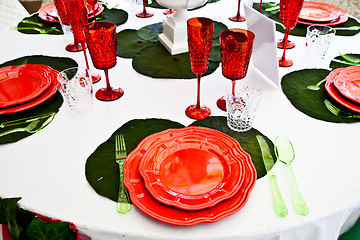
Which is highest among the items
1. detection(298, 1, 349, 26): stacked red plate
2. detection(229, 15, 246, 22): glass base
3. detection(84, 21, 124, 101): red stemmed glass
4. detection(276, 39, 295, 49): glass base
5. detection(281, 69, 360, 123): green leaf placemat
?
detection(84, 21, 124, 101): red stemmed glass

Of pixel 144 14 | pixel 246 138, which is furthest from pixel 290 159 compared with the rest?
pixel 144 14

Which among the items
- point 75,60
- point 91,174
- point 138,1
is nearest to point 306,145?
point 91,174

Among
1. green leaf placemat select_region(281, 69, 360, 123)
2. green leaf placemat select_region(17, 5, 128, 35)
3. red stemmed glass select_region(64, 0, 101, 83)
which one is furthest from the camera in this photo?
green leaf placemat select_region(17, 5, 128, 35)

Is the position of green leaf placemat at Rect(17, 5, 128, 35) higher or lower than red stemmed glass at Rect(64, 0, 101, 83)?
lower

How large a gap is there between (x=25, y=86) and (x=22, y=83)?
0.08 ft

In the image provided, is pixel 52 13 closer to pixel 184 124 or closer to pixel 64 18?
pixel 64 18

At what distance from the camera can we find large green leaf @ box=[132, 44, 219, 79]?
1157mm

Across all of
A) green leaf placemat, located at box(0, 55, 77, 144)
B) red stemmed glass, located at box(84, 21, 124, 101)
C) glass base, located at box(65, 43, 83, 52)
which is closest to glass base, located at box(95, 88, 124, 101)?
red stemmed glass, located at box(84, 21, 124, 101)

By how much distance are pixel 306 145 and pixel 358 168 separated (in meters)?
0.13

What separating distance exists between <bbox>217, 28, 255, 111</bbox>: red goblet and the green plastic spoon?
0.22 metres

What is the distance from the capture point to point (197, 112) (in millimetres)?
957

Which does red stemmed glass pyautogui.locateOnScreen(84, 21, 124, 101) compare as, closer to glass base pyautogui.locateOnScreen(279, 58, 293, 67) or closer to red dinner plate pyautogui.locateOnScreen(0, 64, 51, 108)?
red dinner plate pyautogui.locateOnScreen(0, 64, 51, 108)

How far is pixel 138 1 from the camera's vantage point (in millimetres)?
1702

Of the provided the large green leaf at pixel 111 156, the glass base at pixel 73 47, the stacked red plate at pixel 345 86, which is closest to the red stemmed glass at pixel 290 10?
the stacked red plate at pixel 345 86
